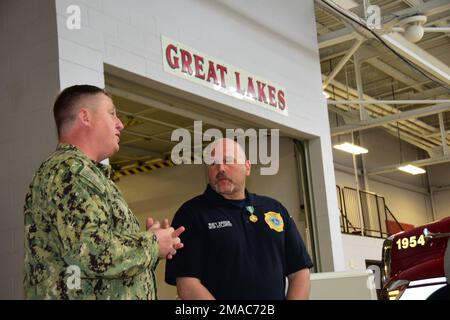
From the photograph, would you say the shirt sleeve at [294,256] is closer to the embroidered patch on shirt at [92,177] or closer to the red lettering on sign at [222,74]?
the embroidered patch on shirt at [92,177]

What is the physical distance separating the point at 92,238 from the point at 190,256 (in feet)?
3.41

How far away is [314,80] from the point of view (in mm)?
8641

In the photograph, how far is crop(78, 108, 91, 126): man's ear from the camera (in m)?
2.60

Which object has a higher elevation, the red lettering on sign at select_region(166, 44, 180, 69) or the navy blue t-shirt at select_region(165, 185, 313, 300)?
the red lettering on sign at select_region(166, 44, 180, 69)

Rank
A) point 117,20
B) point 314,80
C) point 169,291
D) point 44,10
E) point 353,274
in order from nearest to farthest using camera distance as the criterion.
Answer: point 353,274
point 44,10
point 117,20
point 314,80
point 169,291

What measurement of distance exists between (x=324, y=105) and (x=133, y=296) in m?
6.60

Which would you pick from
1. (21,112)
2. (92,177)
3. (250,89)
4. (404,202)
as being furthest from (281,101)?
(404,202)

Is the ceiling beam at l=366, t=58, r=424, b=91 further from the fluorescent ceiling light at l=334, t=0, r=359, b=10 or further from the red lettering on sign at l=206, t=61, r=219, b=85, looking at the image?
the red lettering on sign at l=206, t=61, r=219, b=85

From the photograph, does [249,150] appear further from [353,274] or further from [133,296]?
[133,296]

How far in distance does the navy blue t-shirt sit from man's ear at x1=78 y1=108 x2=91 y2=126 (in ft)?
3.07

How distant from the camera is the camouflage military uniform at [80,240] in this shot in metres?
2.28

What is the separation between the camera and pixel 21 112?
4.96 meters

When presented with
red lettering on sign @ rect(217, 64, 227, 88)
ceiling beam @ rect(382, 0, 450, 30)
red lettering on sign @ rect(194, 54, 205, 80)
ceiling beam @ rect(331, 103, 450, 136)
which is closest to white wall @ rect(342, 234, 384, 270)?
ceiling beam @ rect(331, 103, 450, 136)
